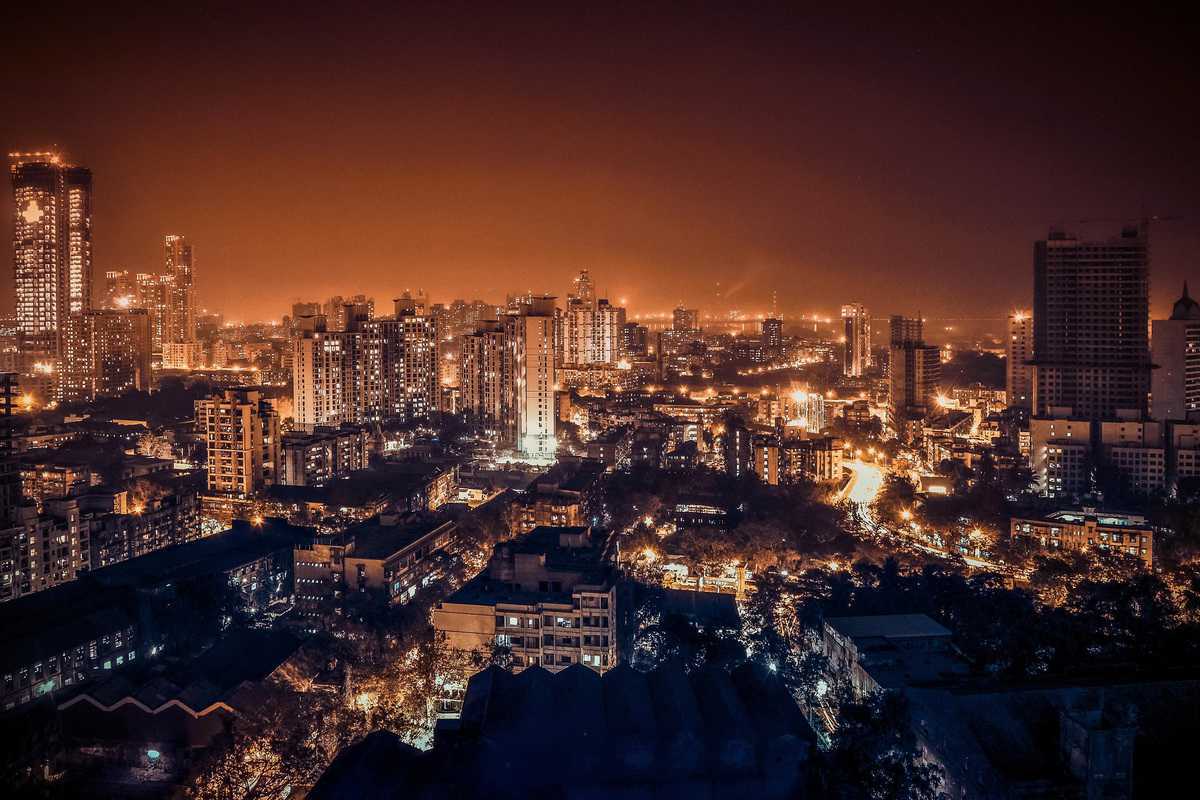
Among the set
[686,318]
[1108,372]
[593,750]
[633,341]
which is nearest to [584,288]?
[633,341]

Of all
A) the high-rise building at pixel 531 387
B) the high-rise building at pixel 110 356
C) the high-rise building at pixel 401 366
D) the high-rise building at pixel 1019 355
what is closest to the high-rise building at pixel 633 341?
the high-rise building at pixel 401 366

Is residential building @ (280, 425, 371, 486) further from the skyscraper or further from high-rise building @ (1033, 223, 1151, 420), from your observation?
the skyscraper

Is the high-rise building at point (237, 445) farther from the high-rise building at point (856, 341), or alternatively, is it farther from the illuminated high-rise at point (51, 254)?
the high-rise building at point (856, 341)

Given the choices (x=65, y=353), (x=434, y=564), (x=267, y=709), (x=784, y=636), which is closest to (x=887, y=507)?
(x=784, y=636)

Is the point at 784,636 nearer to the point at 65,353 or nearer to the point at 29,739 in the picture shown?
the point at 29,739

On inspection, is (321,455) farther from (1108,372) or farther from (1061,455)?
(1108,372)

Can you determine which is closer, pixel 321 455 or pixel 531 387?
pixel 321 455
